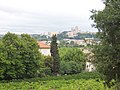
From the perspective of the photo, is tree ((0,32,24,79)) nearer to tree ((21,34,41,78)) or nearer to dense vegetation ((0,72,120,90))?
A: tree ((21,34,41,78))

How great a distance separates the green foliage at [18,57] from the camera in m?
44.2

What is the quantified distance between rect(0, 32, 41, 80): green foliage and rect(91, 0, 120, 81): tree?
3090cm

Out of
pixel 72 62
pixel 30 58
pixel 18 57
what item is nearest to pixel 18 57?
pixel 18 57

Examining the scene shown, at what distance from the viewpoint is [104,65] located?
1362 cm

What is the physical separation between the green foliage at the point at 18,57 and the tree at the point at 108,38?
101ft

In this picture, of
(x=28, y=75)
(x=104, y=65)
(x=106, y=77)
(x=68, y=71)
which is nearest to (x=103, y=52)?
(x=104, y=65)

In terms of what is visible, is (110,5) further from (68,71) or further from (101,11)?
(68,71)

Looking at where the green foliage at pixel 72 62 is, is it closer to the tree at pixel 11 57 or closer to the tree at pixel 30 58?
the tree at pixel 30 58

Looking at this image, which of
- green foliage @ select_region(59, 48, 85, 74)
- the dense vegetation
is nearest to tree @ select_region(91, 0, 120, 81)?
the dense vegetation

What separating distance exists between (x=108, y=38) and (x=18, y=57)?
33.1 meters

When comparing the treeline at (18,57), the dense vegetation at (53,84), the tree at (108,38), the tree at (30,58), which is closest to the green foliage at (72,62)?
the treeline at (18,57)

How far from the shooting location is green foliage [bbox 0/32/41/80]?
44.2 meters

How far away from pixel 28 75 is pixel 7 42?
5.84 meters

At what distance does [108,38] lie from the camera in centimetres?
1355
